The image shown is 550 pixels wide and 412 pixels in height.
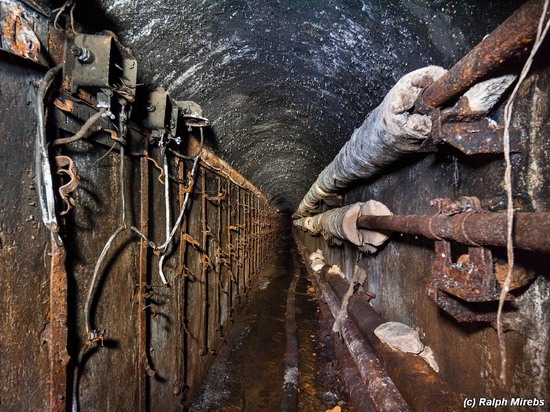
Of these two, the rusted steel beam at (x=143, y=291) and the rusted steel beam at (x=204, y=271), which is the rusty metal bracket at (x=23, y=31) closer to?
the rusted steel beam at (x=143, y=291)

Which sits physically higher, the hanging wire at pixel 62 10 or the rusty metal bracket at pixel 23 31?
the hanging wire at pixel 62 10

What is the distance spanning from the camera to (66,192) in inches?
65.2

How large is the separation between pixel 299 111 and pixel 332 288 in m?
3.08

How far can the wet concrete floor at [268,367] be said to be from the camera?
387cm

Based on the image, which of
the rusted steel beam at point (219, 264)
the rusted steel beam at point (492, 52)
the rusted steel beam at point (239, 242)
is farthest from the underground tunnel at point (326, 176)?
the rusted steel beam at point (239, 242)

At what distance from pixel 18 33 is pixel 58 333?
1.49 m

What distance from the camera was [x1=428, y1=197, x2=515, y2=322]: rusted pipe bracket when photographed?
1.34 m

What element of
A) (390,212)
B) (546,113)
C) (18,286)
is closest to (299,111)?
(390,212)

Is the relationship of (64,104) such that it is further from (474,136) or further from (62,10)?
(474,136)

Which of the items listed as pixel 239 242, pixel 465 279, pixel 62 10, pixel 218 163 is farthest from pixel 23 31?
pixel 239 242

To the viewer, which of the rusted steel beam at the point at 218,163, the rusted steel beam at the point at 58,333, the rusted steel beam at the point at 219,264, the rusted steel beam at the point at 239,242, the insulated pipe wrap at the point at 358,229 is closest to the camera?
the rusted steel beam at the point at 58,333

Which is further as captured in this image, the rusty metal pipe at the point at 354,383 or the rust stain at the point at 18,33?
the rusty metal pipe at the point at 354,383

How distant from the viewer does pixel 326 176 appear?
4469 mm

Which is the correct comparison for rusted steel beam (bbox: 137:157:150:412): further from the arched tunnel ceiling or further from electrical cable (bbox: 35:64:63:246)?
electrical cable (bbox: 35:64:63:246)
